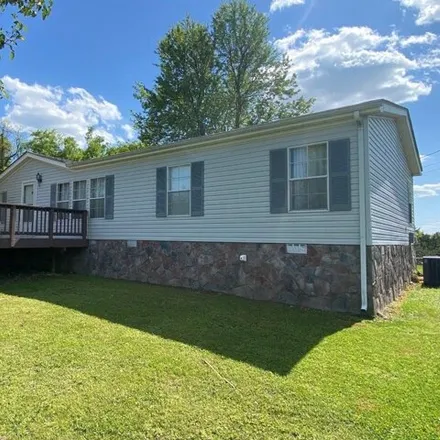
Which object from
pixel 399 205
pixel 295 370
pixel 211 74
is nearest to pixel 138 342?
pixel 295 370

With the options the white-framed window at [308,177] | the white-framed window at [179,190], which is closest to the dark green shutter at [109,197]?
the white-framed window at [179,190]

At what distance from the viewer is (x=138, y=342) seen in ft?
15.8

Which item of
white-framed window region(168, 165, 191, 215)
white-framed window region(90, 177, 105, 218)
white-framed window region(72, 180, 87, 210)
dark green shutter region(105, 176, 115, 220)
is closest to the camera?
white-framed window region(168, 165, 191, 215)

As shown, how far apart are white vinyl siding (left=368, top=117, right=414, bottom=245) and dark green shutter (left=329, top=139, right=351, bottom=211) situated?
432 millimetres

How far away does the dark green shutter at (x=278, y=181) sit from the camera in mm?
7387

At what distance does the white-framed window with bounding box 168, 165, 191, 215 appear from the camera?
9.06 metres

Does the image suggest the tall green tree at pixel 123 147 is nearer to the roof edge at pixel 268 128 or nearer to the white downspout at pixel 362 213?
the roof edge at pixel 268 128

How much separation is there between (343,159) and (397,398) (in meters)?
4.32

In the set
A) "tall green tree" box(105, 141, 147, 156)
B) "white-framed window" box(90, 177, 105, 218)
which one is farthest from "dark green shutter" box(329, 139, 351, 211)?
"tall green tree" box(105, 141, 147, 156)

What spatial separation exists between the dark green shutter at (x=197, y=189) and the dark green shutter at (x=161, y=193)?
0.92 metres

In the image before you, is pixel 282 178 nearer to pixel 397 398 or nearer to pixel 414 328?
pixel 414 328

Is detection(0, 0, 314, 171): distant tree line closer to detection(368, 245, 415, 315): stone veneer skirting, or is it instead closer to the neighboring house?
the neighboring house

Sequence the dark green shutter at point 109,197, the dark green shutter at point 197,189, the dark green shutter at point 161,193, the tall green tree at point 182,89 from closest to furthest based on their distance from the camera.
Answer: the dark green shutter at point 197,189 → the dark green shutter at point 161,193 → the dark green shutter at point 109,197 → the tall green tree at point 182,89

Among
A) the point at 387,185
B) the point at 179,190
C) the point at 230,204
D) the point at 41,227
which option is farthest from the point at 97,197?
the point at 387,185
